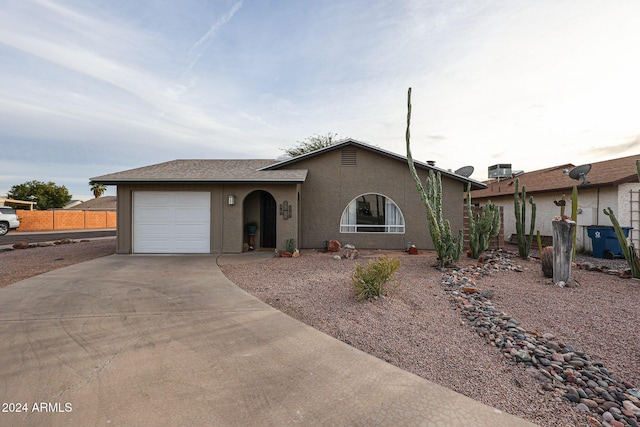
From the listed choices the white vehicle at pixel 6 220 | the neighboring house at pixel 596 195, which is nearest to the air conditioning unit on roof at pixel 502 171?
A: the neighboring house at pixel 596 195

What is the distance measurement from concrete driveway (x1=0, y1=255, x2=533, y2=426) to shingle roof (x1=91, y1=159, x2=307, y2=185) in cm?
588

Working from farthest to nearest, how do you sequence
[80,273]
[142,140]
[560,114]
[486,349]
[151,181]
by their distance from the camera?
1. [142,140]
2. [560,114]
3. [151,181]
4. [80,273]
5. [486,349]

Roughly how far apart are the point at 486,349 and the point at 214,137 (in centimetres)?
1832

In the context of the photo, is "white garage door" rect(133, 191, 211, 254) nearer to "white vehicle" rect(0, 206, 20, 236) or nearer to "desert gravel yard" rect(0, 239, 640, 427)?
"desert gravel yard" rect(0, 239, 640, 427)

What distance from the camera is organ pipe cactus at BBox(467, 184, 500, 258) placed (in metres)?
8.71

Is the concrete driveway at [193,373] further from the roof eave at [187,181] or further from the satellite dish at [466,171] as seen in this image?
the satellite dish at [466,171]

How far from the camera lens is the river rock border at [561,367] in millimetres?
2371

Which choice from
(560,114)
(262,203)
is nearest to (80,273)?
(262,203)

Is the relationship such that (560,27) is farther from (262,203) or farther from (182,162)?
(182,162)

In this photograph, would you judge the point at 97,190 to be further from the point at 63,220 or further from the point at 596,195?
the point at 596,195

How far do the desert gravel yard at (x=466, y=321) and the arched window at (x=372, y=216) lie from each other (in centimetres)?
390

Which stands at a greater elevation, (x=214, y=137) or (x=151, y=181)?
(x=214, y=137)

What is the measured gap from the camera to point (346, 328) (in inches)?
152

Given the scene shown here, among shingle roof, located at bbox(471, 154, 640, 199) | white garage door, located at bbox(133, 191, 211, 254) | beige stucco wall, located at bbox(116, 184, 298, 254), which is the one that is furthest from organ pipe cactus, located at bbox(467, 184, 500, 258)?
white garage door, located at bbox(133, 191, 211, 254)
